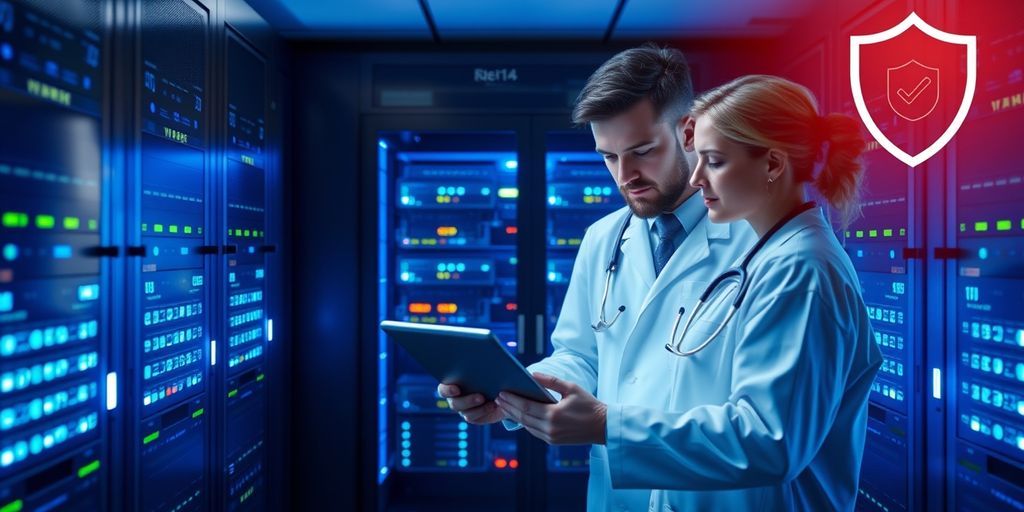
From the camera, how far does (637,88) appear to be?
4.97 feet

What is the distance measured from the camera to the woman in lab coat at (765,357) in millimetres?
1048

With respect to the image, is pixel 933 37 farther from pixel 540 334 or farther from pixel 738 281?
pixel 540 334

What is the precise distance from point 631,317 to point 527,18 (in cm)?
179

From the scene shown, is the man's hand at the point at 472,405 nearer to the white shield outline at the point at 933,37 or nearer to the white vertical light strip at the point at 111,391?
the white vertical light strip at the point at 111,391

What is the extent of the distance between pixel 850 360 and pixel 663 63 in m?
0.88

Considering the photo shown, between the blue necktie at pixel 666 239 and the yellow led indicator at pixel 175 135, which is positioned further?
the yellow led indicator at pixel 175 135

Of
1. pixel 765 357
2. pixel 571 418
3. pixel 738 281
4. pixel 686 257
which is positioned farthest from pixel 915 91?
pixel 571 418

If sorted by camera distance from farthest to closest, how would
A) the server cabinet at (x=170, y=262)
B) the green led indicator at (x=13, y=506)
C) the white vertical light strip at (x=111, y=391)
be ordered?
the server cabinet at (x=170, y=262) < the white vertical light strip at (x=111, y=391) < the green led indicator at (x=13, y=506)

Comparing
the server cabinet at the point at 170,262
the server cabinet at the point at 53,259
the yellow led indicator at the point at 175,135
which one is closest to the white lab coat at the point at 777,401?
the server cabinet at the point at 53,259

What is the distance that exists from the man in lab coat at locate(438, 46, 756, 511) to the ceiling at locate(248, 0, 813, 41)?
49.3 inches

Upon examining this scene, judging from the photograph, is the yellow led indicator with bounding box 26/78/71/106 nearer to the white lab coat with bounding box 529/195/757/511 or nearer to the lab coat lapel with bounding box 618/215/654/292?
the white lab coat with bounding box 529/195/757/511

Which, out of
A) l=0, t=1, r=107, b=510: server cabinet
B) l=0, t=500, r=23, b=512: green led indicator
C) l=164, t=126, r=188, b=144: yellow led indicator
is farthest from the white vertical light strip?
l=164, t=126, r=188, b=144: yellow led indicator

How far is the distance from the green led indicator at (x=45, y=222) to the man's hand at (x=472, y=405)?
1.04 meters

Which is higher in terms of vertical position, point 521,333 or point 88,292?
point 88,292
